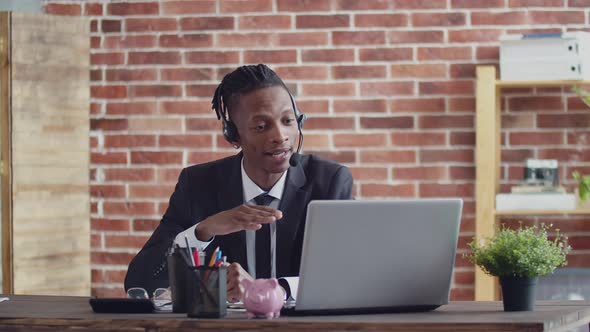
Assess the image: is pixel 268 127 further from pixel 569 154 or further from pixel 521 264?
pixel 569 154

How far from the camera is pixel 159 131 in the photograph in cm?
410

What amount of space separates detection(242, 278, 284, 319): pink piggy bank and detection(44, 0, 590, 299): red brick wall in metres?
2.07

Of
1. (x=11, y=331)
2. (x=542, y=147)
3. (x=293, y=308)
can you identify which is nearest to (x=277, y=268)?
(x=293, y=308)

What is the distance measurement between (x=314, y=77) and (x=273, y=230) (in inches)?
59.4

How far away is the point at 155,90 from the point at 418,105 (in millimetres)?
1105

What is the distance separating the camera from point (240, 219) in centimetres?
222

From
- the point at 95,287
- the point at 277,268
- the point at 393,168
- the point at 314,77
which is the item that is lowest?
the point at 95,287

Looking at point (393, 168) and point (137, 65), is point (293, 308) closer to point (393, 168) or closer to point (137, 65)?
point (393, 168)

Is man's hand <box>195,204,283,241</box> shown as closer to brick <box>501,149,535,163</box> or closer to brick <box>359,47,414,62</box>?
brick <box>359,47,414,62</box>

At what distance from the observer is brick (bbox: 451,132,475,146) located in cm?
391

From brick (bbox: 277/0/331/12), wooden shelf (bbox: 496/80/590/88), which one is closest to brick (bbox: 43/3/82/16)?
brick (bbox: 277/0/331/12)

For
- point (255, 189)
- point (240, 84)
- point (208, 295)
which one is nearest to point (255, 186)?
point (255, 189)

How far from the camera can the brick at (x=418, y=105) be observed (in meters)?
3.93

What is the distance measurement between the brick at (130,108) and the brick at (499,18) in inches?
54.6
